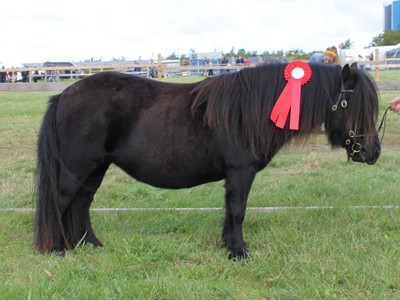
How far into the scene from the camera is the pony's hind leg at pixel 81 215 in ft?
13.5

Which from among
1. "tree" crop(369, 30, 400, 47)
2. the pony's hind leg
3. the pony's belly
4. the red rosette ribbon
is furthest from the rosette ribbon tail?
"tree" crop(369, 30, 400, 47)

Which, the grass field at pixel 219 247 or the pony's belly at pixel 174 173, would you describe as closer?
the grass field at pixel 219 247

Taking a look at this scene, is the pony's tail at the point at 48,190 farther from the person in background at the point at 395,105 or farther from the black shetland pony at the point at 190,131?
the person in background at the point at 395,105

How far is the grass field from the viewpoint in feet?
10.3

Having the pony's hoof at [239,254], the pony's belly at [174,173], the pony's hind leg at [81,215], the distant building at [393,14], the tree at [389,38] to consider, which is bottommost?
the pony's hoof at [239,254]

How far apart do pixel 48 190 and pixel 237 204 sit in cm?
160

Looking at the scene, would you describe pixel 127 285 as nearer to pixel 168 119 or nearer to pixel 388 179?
pixel 168 119

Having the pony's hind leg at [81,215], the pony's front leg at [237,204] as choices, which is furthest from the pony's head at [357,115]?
the pony's hind leg at [81,215]

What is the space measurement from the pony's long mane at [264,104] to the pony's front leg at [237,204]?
229 millimetres

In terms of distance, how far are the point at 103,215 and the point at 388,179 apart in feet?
11.9

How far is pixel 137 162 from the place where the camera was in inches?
153

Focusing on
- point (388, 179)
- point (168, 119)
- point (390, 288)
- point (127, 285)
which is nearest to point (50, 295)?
point (127, 285)

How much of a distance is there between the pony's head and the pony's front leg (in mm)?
803

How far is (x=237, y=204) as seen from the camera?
381cm
